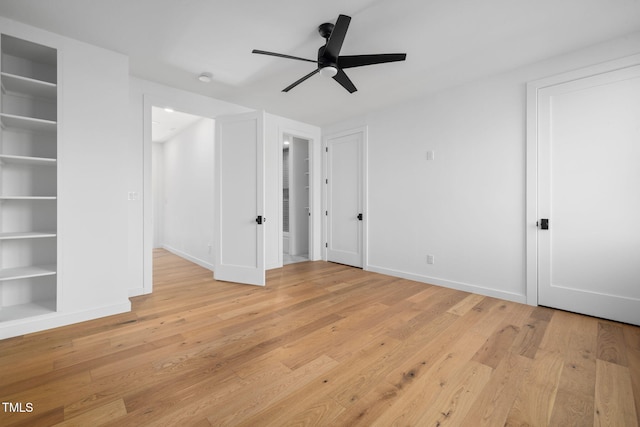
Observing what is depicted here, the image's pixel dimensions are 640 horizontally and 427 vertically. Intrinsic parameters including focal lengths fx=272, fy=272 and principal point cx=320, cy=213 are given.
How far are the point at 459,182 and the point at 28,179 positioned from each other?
4.75m

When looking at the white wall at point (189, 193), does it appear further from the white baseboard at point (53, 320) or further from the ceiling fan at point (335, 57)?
the ceiling fan at point (335, 57)

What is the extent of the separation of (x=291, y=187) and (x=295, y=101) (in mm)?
2189

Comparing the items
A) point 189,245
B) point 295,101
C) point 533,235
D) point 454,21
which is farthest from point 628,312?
point 189,245

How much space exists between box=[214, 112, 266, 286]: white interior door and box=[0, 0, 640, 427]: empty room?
0.09 ft

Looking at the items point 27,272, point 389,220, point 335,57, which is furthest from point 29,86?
point 389,220

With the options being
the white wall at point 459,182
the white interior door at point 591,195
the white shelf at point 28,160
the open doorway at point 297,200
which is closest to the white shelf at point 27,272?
the white shelf at point 28,160

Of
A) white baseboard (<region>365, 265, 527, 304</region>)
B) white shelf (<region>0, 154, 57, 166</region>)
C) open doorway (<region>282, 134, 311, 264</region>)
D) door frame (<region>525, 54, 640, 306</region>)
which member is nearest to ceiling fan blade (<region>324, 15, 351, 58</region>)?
door frame (<region>525, 54, 640, 306</region>)

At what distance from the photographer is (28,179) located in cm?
264

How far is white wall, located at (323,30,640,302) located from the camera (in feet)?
10.2

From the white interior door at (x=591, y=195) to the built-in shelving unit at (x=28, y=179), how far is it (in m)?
4.85

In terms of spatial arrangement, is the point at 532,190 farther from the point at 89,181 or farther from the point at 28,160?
the point at 28,160

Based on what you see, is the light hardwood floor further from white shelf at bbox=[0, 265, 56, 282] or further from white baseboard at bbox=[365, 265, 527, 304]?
white shelf at bbox=[0, 265, 56, 282]

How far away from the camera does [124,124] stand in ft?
9.18

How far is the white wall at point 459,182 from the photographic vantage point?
309 centimetres
